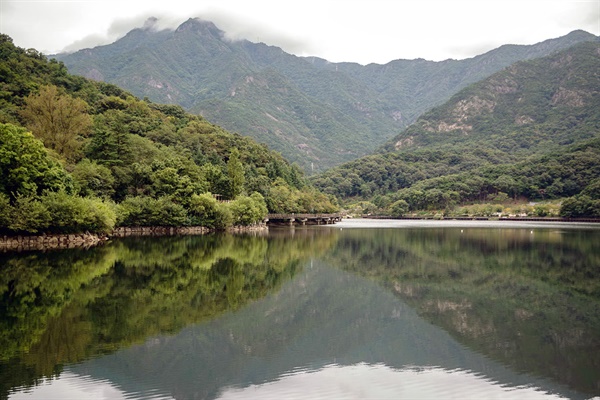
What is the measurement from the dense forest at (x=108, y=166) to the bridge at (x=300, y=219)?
7.60 ft

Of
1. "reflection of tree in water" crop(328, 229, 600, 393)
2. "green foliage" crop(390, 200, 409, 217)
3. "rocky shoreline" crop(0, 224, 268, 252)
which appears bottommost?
"reflection of tree in water" crop(328, 229, 600, 393)

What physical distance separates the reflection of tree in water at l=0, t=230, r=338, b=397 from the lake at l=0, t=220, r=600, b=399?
8 cm

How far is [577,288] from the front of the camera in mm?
23625

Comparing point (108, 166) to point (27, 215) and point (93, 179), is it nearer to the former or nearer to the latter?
point (93, 179)

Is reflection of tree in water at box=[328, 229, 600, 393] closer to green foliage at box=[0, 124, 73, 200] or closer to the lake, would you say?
the lake

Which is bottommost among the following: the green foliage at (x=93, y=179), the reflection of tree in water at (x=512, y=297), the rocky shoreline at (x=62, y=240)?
the reflection of tree in water at (x=512, y=297)

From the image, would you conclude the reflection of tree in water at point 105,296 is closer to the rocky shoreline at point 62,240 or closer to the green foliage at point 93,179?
the rocky shoreline at point 62,240

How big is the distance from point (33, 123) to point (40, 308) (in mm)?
49941

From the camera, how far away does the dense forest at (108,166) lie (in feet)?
131

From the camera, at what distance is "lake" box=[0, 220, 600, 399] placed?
11.2 m

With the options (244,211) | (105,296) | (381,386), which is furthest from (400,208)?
(381,386)

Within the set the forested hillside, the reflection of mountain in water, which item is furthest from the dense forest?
the forested hillside

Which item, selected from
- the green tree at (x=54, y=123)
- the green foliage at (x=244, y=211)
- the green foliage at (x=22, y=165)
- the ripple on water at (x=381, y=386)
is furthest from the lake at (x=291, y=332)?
the green foliage at (x=244, y=211)

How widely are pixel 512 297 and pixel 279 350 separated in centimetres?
1205
